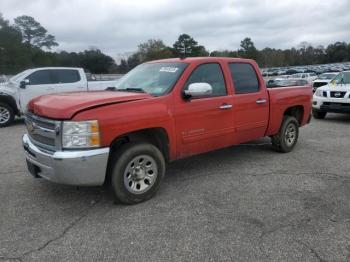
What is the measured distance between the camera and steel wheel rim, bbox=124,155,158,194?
14.5 ft

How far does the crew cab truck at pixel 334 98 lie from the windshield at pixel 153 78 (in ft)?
23.9

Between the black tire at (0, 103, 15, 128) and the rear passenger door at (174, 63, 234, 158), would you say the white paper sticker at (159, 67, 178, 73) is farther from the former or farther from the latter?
the black tire at (0, 103, 15, 128)

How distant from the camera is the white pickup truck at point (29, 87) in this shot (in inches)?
447

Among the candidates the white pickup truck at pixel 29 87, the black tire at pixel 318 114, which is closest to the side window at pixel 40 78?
the white pickup truck at pixel 29 87

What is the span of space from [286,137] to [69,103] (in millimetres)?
4409

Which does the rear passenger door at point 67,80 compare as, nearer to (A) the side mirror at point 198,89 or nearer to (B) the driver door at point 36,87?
(B) the driver door at point 36,87

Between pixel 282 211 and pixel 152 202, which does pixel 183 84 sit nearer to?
pixel 152 202

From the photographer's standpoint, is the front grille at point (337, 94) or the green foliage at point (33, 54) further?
the green foliage at point (33, 54)

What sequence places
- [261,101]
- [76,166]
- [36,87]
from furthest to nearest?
1. [36,87]
2. [261,101]
3. [76,166]

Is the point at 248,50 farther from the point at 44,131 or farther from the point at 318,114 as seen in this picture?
the point at 44,131

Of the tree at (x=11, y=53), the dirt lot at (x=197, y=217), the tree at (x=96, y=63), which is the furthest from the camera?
the tree at (x=96, y=63)

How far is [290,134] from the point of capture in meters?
7.11

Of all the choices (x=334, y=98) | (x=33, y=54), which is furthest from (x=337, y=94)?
(x=33, y=54)

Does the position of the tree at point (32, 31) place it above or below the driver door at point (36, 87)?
above
